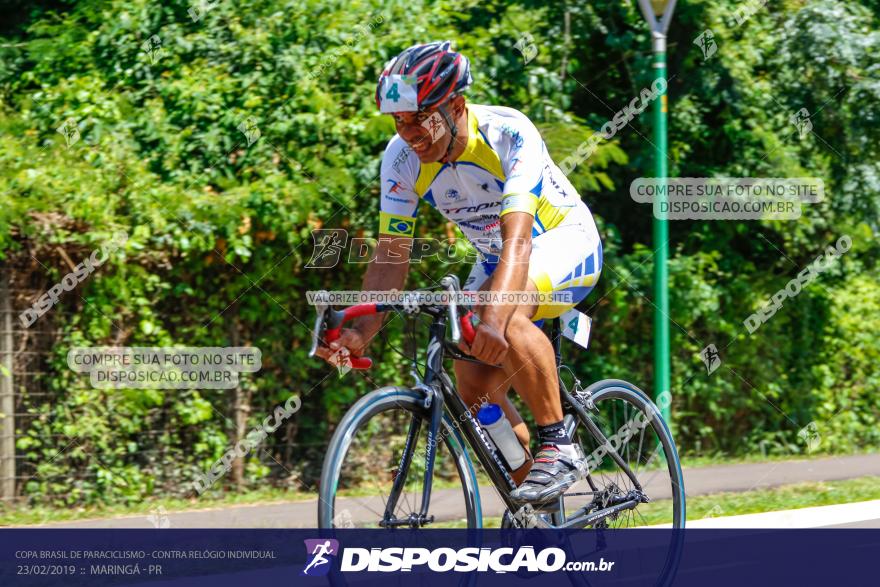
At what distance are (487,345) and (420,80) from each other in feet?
3.30

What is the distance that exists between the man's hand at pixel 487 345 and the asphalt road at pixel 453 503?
1.70 ft

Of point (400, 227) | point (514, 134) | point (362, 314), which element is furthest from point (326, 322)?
point (514, 134)

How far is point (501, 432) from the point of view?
179 inches

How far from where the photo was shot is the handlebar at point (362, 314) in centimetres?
394

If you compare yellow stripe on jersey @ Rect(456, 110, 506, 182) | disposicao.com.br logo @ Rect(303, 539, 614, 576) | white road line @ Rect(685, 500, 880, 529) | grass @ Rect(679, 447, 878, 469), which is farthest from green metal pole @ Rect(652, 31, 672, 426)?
disposicao.com.br logo @ Rect(303, 539, 614, 576)

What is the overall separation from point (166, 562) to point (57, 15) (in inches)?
273

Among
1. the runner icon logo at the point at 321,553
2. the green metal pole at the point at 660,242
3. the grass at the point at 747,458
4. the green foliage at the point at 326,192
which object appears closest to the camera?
the runner icon logo at the point at 321,553

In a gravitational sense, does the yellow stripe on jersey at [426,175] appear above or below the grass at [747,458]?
above

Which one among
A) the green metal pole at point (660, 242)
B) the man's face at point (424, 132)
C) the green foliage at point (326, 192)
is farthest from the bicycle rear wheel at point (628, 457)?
the green foliage at point (326, 192)

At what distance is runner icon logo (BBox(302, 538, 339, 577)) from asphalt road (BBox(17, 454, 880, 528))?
0.12 meters

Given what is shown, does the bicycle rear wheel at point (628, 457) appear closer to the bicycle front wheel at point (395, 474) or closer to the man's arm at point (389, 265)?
the bicycle front wheel at point (395, 474)

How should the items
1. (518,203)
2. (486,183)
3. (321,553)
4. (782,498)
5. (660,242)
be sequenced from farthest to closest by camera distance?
(660,242)
(782,498)
(486,183)
(518,203)
(321,553)

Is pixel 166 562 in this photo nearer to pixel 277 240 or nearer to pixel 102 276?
pixel 102 276

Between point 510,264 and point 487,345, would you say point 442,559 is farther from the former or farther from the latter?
point 510,264
